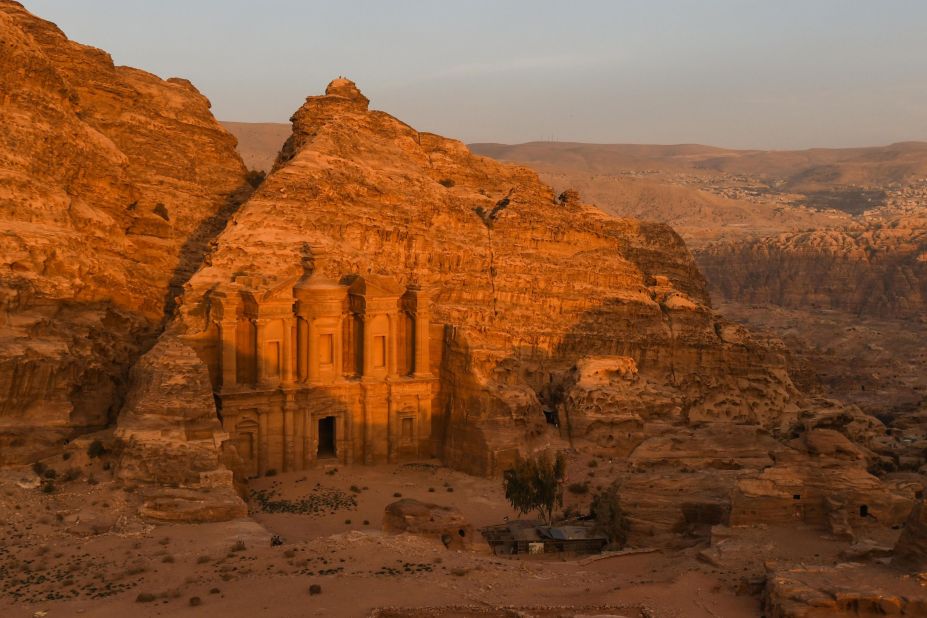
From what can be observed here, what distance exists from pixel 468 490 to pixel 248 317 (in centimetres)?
1052

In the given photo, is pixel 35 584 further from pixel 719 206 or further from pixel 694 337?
pixel 719 206

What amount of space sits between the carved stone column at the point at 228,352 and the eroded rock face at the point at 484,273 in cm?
66

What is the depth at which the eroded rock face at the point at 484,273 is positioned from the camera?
38.2 m

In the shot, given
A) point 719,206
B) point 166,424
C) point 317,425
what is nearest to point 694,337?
point 317,425

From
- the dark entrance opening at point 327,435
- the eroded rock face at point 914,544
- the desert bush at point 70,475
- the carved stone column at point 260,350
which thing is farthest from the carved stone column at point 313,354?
the eroded rock face at point 914,544

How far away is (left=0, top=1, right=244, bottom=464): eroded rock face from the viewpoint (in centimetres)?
3088

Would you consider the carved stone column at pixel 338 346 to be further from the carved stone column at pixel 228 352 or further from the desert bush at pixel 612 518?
the desert bush at pixel 612 518

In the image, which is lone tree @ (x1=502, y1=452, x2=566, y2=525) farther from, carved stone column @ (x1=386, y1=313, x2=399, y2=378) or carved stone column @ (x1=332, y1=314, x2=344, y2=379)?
carved stone column @ (x1=332, y1=314, x2=344, y2=379)

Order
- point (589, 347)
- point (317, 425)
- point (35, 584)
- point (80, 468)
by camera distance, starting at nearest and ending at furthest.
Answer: point (35, 584) < point (80, 468) < point (317, 425) < point (589, 347)

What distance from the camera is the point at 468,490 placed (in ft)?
117

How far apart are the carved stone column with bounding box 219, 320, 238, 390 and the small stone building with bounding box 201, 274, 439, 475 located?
4cm

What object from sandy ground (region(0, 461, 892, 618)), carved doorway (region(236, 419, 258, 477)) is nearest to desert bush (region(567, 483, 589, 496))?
sandy ground (region(0, 461, 892, 618))

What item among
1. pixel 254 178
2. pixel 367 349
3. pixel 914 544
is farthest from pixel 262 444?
pixel 914 544

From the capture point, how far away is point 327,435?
39656 mm
